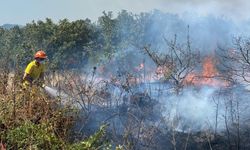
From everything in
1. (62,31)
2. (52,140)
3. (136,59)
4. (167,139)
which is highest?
(62,31)

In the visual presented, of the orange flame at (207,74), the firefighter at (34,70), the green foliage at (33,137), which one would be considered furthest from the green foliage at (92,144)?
the orange flame at (207,74)

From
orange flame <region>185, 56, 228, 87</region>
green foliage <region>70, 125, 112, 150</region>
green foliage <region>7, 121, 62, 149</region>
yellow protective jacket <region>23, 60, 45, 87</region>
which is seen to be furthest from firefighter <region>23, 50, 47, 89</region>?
orange flame <region>185, 56, 228, 87</region>

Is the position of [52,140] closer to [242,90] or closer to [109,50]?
[242,90]

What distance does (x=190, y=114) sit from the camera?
9492 millimetres

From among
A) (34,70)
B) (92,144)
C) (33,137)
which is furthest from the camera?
(34,70)

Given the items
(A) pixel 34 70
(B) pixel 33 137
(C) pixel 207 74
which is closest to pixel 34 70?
(A) pixel 34 70

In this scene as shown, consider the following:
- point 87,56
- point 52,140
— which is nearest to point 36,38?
point 87,56

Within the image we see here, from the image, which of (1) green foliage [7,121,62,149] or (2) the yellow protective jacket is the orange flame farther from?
(1) green foliage [7,121,62,149]

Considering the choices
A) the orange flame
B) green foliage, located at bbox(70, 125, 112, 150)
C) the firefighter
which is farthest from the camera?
the orange flame

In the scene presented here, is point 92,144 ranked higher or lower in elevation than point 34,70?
lower

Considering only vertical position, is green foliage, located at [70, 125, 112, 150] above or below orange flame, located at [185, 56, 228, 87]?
below

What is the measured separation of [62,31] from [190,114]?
10.5 metres

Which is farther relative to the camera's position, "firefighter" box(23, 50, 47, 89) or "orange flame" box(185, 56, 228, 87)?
"orange flame" box(185, 56, 228, 87)

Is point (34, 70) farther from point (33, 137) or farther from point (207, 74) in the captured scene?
point (207, 74)
